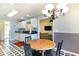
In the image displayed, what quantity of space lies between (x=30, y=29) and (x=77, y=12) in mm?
871

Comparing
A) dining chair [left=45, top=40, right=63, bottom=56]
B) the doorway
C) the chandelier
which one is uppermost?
the chandelier

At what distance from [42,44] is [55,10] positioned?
641 mm

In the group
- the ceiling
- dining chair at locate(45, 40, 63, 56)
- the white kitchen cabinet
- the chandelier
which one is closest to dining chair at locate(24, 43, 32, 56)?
the white kitchen cabinet

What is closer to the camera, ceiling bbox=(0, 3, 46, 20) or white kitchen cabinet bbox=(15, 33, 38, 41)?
ceiling bbox=(0, 3, 46, 20)

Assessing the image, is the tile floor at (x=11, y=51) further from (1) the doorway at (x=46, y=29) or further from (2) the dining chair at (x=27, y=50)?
(1) the doorway at (x=46, y=29)

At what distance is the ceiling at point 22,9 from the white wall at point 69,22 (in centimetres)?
36

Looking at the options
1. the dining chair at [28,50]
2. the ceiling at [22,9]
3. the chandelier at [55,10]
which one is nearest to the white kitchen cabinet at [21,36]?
the dining chair at [28,50]

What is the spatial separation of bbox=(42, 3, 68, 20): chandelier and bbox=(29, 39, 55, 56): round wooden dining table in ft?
1.43

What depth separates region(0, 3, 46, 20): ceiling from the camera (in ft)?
6.77

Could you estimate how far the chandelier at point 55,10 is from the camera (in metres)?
2.08

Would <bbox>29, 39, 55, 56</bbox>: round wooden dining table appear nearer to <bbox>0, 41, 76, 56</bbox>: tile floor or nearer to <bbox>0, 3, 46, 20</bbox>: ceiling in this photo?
<bbox>0, 41, 76, 56</bbox>: tile floor

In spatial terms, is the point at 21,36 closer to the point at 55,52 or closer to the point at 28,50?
the point at 28,50

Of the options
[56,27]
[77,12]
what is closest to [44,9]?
[56,27]

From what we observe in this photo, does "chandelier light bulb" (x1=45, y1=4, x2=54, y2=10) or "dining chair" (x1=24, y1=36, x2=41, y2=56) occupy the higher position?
"chandelier light bulb" (x1=45, y1=4, x2=54, y2=10)
